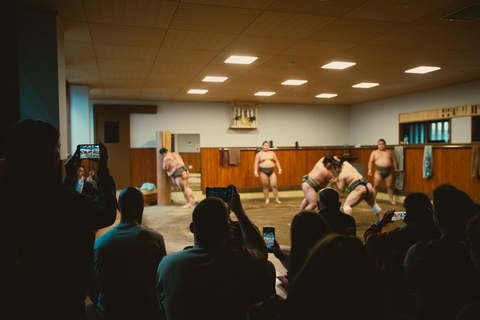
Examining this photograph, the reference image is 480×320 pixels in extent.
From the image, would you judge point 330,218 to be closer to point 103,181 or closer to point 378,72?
point 103,181

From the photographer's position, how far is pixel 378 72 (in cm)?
731

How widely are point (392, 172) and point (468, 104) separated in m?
2.42

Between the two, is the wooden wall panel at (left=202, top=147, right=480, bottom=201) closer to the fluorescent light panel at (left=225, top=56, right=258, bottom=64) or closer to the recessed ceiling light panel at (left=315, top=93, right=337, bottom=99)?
the recessed ceiling light panel at (left=315, top=93, right=337, bottom=99)

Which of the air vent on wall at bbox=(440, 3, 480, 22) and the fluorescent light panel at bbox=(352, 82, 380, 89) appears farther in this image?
the fluorescent light panel at bbox=(352, 82, 380, 89)

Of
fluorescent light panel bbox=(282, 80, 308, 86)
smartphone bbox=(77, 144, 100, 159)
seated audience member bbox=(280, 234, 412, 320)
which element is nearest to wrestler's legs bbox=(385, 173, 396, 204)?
fluorescent light panel bbox=(282, 80, 308, 86)

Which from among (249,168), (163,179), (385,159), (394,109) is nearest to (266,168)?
(249,168)

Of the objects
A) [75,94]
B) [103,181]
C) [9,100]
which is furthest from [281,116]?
[103,181]

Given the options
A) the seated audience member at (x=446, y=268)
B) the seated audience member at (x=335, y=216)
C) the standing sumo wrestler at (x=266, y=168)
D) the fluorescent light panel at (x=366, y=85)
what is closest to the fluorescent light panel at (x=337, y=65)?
the fluorescent light panel at (x=366, y=85)

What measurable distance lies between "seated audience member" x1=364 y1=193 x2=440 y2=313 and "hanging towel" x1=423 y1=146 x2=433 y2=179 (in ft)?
21.8

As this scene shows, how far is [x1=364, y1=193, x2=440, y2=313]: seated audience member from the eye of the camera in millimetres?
2010

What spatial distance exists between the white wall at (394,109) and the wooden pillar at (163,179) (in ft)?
22.9

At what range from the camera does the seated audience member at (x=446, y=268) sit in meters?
1.65

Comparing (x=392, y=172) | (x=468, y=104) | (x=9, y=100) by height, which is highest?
(x=468, y=104)

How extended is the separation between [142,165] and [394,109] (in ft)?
26.5
